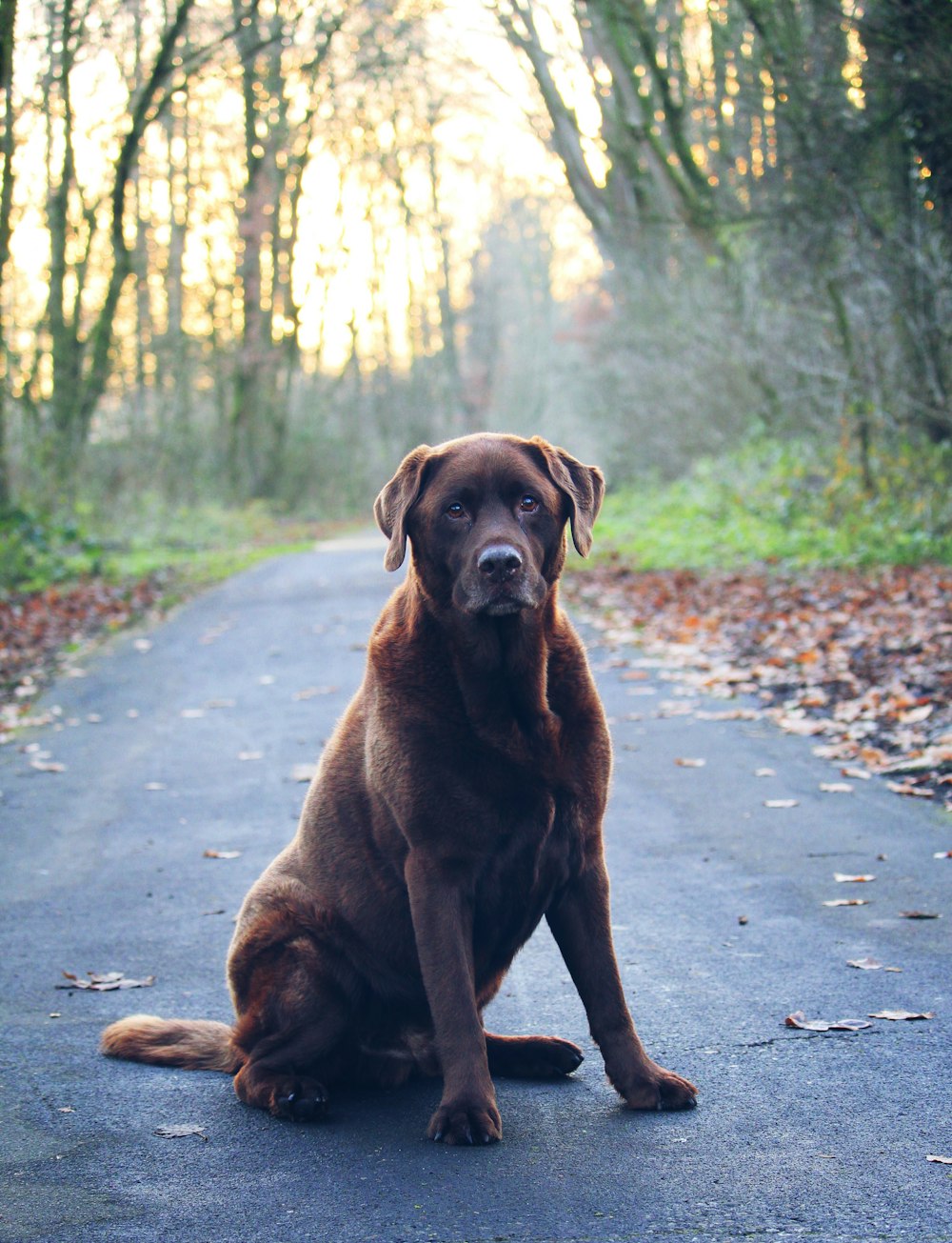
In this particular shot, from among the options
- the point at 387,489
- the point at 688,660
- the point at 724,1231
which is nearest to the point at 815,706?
the point at 688,660

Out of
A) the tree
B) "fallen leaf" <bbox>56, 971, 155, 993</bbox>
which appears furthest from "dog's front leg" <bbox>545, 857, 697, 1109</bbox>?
the tree

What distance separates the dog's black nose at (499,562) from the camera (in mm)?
3674

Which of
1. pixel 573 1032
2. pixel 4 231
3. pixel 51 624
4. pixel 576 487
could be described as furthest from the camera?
pixel 4 231

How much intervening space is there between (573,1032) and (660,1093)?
766mm

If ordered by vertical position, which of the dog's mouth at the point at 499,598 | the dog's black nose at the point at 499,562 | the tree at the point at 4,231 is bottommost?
the dog's mouth at the point at 499,598

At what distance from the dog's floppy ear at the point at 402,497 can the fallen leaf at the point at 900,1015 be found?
6.75ft

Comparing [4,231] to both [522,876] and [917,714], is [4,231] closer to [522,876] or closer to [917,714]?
[917,714]

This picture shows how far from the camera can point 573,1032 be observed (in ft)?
14.5

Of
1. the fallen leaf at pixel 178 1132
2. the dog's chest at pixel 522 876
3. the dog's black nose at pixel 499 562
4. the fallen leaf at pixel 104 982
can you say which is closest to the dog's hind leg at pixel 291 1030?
the fallen leaf at pixel 178 1132

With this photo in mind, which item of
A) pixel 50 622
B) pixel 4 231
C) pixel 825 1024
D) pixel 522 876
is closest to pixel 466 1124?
pixel 522 876

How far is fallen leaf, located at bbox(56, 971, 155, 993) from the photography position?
5066 mm

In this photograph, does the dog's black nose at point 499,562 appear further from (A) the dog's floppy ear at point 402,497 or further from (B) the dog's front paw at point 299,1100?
(B) the dog's front paw at point 299,1100

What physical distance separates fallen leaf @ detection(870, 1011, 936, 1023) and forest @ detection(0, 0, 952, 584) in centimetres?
994

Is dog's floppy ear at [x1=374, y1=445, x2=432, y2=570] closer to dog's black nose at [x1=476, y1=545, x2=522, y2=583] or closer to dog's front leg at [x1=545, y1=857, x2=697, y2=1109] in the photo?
dog's black nose at [x1=476, y1=545, x2=522, y2=583]
